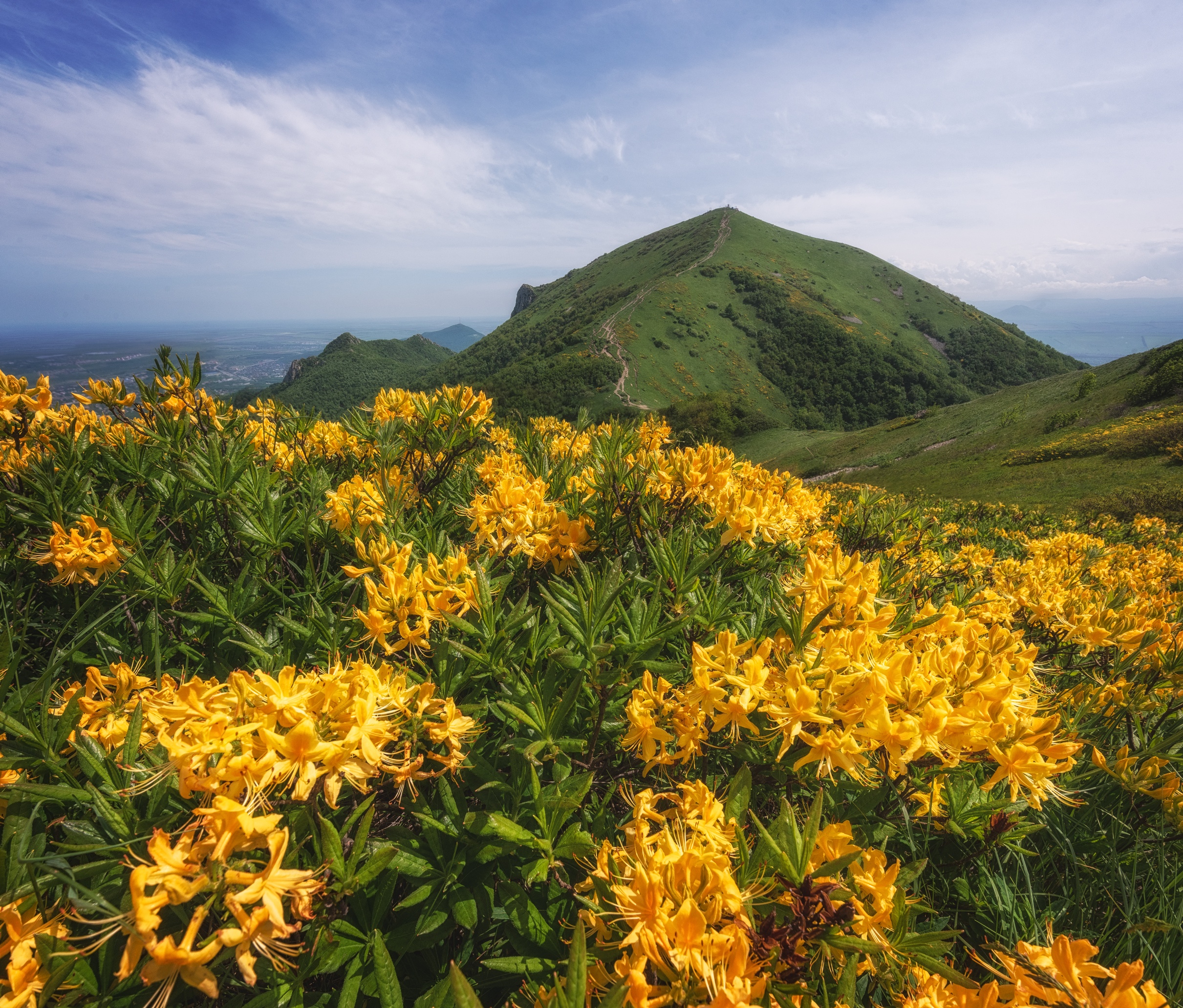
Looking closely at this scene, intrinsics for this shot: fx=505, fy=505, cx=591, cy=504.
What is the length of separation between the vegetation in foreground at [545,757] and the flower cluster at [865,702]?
13 mm

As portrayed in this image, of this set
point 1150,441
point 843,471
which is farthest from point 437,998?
point 843,471

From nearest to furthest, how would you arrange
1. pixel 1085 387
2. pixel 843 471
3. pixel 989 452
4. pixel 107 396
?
pixel 107 396
pixel 989 452
pixel 1085 387
pixel 843 471

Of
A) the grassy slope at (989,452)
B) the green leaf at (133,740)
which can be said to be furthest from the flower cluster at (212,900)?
the grassy slope at (989,452)

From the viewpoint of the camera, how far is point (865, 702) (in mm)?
1498

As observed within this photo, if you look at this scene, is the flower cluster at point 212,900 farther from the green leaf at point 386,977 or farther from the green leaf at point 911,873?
the green leaf at point 911,873

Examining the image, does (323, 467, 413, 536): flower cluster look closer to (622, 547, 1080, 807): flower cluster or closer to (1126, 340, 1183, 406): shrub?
(622, 547, 1080, 807): flower cluster

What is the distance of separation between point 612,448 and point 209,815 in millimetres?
2563

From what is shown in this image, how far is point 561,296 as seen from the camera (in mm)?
131000

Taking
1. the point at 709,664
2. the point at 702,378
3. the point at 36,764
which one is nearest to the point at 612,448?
the point at 709,664

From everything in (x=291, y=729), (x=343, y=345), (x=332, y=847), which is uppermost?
(x=343, y=345)

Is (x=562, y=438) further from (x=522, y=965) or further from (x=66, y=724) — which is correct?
(x=522, y=965)

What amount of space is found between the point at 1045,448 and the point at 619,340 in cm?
6152

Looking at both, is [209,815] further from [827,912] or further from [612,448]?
[612,448]

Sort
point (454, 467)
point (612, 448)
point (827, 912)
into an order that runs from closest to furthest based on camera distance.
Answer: point (827, 912) → point (612, 448) → point (454, 467)
